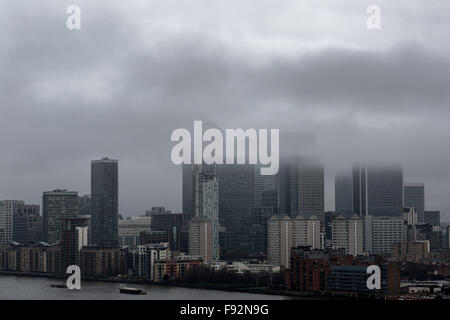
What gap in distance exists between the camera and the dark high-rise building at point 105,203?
17.0 metres

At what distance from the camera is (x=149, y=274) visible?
1527 centimetres

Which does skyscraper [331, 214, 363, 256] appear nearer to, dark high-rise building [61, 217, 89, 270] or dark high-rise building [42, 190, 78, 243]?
dark high-rise building [61, 217, 89, 270]

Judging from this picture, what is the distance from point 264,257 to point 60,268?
477 centimetres

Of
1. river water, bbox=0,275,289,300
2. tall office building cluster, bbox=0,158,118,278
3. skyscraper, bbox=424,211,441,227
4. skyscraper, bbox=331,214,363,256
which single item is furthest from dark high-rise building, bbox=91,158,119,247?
skyscraper, bbox=424,211,441,227

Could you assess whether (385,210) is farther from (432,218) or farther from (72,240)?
(72,240)

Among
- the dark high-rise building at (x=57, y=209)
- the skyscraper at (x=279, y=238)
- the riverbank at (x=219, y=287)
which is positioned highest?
the dark high-rise building at (x=57, y=209)

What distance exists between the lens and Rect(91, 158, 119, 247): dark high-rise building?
55.9 feet

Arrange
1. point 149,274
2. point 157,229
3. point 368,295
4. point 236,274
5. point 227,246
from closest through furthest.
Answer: point 368,295 < point 236,274 < point 149,274 < point 227,246 < point 157,229

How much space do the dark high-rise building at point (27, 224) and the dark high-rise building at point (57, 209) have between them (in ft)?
1.61

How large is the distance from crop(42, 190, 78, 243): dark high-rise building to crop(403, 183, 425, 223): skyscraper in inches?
327

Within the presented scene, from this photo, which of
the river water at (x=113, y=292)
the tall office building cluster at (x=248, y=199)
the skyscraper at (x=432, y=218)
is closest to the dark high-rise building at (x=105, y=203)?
the tall office building cluster at (x=248, y=199)

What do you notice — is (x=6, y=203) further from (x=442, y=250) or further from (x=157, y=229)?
(x=442, y=250)

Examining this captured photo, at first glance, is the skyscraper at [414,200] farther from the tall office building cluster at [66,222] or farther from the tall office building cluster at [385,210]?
the tall office building cluster at [66,222]
